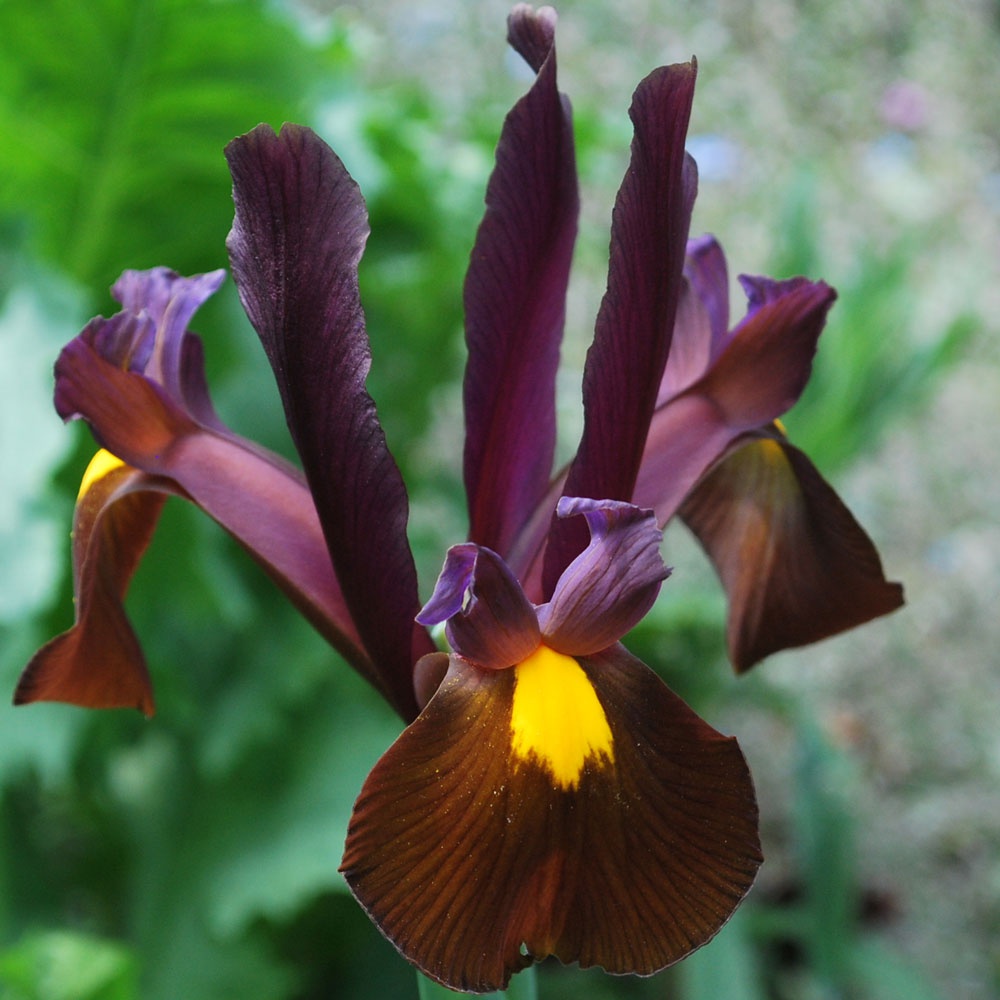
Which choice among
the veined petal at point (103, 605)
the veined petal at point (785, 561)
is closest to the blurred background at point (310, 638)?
the veined petal at point (103, 605)

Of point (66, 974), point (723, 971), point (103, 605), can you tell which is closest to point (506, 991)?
point (103, 605)

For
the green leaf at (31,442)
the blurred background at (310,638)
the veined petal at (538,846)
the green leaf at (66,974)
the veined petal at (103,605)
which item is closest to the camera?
the veined petal at (538,846)

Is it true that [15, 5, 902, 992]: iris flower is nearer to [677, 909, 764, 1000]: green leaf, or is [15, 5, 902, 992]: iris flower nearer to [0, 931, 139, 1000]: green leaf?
[0, 931, 139, 1000]: green leaf

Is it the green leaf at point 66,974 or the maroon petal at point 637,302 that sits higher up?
the maroon petal at point 637,302

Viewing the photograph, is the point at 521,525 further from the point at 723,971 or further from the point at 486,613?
the point at 723,971

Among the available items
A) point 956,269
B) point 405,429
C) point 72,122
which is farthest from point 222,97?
point 956,269

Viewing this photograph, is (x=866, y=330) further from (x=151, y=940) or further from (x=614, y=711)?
(x=614, y=711)

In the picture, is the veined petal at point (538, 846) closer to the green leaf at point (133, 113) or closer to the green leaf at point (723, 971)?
the green leaf at point (723, 971)
